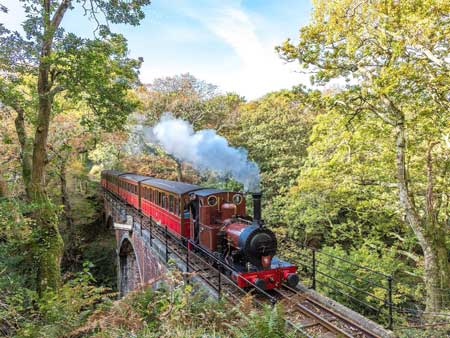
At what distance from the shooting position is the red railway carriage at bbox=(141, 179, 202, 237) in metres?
10.1

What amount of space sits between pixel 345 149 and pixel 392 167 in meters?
2.78

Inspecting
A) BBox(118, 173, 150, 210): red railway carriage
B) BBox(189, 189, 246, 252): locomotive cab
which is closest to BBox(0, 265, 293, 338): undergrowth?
BBox(189, 189, 246, 252): locomotive cab

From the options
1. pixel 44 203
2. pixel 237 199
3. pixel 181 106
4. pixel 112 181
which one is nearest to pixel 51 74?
pixel 44 203

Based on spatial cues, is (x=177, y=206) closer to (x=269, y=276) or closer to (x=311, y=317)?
(x=269, y=276)

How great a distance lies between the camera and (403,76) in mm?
7578

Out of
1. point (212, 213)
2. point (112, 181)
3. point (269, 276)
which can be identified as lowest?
point (269, 276)

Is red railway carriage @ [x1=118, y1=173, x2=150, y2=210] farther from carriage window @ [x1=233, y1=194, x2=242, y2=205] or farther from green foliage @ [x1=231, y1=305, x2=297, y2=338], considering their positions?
green foliage @ [x1=231, y1=305, x2=297, y2=338]

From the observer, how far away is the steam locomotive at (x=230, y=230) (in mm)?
7453

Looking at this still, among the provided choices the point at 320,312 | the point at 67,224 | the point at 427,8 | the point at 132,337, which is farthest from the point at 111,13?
the point at 67,224

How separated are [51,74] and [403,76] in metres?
10.3

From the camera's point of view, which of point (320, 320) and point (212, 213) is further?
point (212, 213)

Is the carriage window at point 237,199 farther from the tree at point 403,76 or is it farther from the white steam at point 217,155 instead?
the tree at point 403,76

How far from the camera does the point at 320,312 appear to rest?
6.53 metres

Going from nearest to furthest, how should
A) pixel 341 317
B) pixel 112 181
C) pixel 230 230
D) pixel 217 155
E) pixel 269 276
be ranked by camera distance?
pixel 341 317, pixel 269 276, pixel 230 230, pixel 217 155, pixel 112 181
